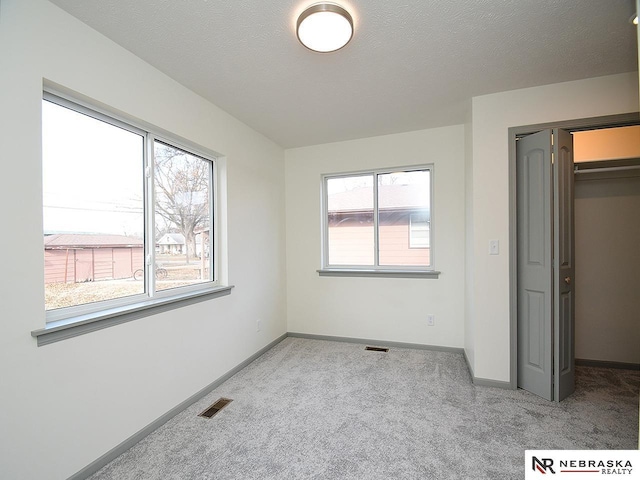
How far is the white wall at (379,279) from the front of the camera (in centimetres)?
350

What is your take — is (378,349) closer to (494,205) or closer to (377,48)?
(494,205)

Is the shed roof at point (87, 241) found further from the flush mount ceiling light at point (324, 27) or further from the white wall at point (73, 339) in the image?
the flush mount ceiling light at point (324, 27)

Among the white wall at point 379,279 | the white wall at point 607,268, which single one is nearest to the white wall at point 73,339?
the white wall at point 379,279

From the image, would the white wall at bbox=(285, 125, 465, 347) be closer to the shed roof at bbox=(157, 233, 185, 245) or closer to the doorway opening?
the doorway opening

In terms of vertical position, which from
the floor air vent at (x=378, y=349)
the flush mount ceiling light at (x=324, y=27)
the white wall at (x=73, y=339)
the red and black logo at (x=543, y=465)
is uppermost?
the flush mount ceiling light at (x=324, y=27)

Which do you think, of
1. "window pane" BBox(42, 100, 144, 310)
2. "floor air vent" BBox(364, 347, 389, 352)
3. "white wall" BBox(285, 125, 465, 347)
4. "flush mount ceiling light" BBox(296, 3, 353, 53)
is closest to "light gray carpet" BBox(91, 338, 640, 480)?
"floor air vent" BBox(364, 347, 389, 352)

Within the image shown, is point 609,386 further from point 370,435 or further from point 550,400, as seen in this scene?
point 370,435

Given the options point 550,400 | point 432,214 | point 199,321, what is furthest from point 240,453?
point 432,214

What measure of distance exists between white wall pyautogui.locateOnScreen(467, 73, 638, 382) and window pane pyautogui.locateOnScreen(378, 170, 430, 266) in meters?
0.96

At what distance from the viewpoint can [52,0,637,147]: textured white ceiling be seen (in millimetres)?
1669

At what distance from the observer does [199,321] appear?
261 centimetres

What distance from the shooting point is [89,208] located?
191cm

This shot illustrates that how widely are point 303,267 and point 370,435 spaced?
244cm

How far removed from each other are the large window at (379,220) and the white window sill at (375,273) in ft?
0.39
